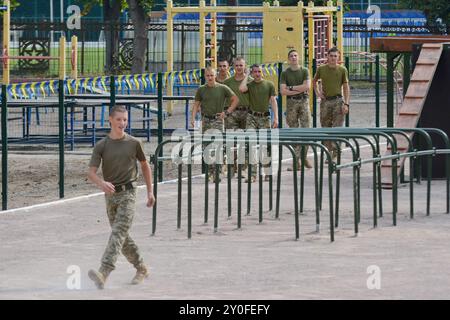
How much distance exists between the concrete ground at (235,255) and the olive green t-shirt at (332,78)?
4.29 meters

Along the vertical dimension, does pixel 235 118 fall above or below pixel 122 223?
above

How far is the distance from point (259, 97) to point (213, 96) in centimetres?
80

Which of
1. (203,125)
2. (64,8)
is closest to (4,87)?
(203,125)

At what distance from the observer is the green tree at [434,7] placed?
4709 centimetres

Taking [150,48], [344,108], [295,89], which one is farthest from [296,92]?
[150,48]

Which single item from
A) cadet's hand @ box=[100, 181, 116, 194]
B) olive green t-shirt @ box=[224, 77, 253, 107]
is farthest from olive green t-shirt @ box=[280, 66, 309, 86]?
cadet's hand @ box=[100, 181, 116, 194]

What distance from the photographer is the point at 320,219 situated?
17.3 meters

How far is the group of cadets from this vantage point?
70.0ft

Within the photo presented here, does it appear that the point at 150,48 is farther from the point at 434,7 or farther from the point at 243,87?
the point at 243,87

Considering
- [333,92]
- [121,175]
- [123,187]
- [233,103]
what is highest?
[333,92]

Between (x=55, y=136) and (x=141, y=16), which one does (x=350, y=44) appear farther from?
(x=55, y=136)

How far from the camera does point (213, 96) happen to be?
2130cm

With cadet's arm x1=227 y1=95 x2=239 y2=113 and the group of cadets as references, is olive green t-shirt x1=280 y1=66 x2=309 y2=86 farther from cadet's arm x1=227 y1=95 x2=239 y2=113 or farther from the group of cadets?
cadet's arm x1=227 y1=95 x2=239 y2=113
